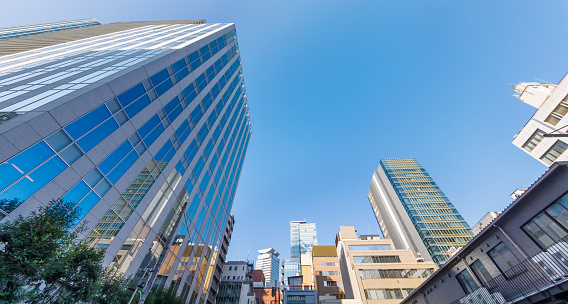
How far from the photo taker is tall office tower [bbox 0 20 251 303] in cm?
1302

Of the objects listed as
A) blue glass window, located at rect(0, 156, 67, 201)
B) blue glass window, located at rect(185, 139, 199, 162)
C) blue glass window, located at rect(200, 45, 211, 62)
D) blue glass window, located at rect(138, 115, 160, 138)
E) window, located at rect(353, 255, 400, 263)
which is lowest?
blue glass window, located at rect(0, 156, 67, 201)

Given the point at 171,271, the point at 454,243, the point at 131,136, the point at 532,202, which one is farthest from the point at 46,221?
the point at 454,243

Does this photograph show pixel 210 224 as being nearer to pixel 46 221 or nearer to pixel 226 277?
pixel 46 221

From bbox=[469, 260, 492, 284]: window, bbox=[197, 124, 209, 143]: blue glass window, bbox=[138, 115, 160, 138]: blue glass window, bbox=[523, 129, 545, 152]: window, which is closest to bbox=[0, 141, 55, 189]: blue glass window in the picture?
bbox=[138, 115, 160, 138]: blue glass window

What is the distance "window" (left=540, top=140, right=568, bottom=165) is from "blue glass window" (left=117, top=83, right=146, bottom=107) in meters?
49.5

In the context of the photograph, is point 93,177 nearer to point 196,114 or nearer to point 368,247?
point 196,114

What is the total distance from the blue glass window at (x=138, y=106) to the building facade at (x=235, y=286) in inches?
2295

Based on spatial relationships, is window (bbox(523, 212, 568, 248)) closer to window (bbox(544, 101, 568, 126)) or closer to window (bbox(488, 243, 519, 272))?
window (bbox(488, 243, 519, 272))

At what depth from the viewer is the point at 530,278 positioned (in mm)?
11641

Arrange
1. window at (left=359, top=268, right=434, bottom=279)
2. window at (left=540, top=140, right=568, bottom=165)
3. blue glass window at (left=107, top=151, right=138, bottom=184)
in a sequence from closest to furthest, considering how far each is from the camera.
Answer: blue glass window at (left=107, top=151, right=138, bottom=184), window at (left=540, top=140, right=568, bottom=165), window at (left=359, top=268, right=434, bottom=279)

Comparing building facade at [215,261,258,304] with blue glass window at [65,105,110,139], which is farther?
building facade at [215,261,258,304]

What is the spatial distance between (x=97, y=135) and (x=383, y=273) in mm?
48626

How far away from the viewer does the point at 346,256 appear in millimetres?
49375

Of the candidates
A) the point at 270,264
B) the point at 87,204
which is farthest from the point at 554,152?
the point at 270,264
